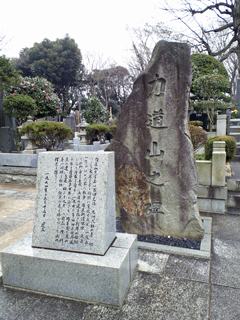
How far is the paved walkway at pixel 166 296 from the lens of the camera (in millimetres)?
2170

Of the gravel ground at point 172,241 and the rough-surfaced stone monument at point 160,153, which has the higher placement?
the rough-surfaced stone monument at point 160,153

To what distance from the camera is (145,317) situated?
2.13 m

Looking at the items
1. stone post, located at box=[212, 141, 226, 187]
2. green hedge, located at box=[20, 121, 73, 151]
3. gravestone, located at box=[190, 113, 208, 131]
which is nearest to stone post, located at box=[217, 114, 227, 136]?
gravestone, located at box=[190, 113, 208, 131]

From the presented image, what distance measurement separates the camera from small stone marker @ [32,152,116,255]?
2.50 metres

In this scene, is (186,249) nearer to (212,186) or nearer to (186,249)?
(186,249)

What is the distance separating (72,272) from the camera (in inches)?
92.4

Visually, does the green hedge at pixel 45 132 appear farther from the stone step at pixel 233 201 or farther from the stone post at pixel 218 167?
the stone step at pixel 233 201

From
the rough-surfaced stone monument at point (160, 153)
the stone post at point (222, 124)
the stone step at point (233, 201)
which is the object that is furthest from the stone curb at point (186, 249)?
the stone post at point (222, 124)

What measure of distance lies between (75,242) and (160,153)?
1.82 meters

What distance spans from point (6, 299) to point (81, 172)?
1418 mm

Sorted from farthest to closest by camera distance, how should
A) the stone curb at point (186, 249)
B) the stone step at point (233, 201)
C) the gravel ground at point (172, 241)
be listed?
1. the stone step at point (233, 201)
2. the gravel ground at point (172, 241)
3. the stone curb at point (186, 249)

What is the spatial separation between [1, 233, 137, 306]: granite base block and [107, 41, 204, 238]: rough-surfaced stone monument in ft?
3.83

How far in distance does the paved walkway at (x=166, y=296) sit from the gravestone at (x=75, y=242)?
0.11 meters

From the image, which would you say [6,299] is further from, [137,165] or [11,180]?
[11,180]
